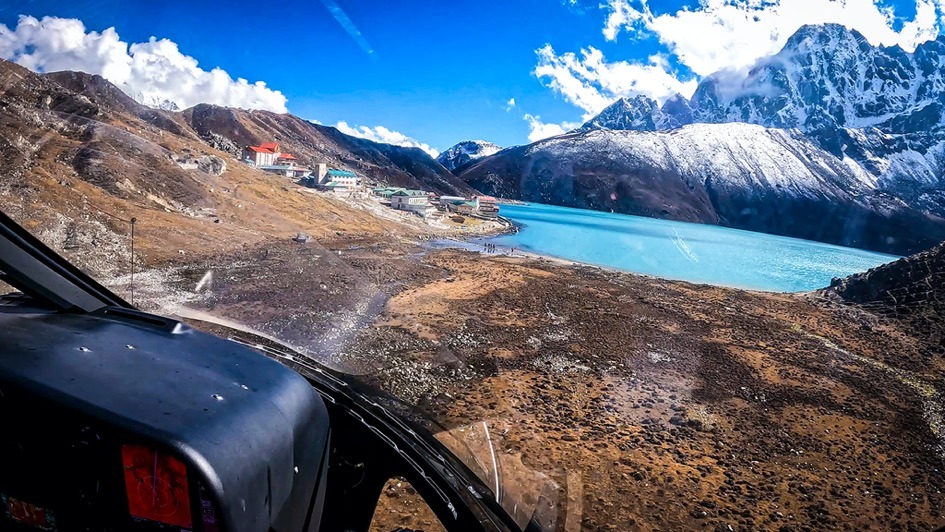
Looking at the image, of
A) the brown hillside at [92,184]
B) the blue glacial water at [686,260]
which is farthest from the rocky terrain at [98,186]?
the blue glacial water at [686,260]

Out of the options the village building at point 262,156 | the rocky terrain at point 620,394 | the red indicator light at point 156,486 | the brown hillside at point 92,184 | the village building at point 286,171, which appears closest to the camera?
the red indicator light at point 156,486

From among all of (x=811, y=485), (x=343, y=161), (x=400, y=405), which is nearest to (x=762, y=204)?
(x=343, y=161)

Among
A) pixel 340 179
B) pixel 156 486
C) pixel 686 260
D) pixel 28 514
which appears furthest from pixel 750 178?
pixel 28 514

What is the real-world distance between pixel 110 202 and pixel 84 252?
8.07 feet

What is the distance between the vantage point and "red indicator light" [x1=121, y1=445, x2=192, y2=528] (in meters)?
1.06

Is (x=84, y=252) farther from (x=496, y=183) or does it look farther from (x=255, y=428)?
(x=496, y=183)

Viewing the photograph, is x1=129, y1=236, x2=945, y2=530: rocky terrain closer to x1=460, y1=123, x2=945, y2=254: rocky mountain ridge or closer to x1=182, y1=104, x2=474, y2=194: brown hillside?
x1=182, y1=104, x2=474, y2=194: brown hillside

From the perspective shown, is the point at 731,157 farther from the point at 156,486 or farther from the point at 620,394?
the point at 156,486

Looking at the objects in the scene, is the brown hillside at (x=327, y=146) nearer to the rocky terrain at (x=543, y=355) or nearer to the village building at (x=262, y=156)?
the village building at (x=262, y=156)

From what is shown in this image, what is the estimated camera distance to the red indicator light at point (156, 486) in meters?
1.06

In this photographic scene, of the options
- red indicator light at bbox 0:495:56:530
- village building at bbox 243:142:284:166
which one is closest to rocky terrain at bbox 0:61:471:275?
red indicator light at bbox 0:495:56:530

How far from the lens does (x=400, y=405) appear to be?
2465 mm

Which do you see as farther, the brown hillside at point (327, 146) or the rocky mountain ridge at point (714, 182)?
the rocky mountain ridge at point (714, 182)

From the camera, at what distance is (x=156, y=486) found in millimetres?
1063
